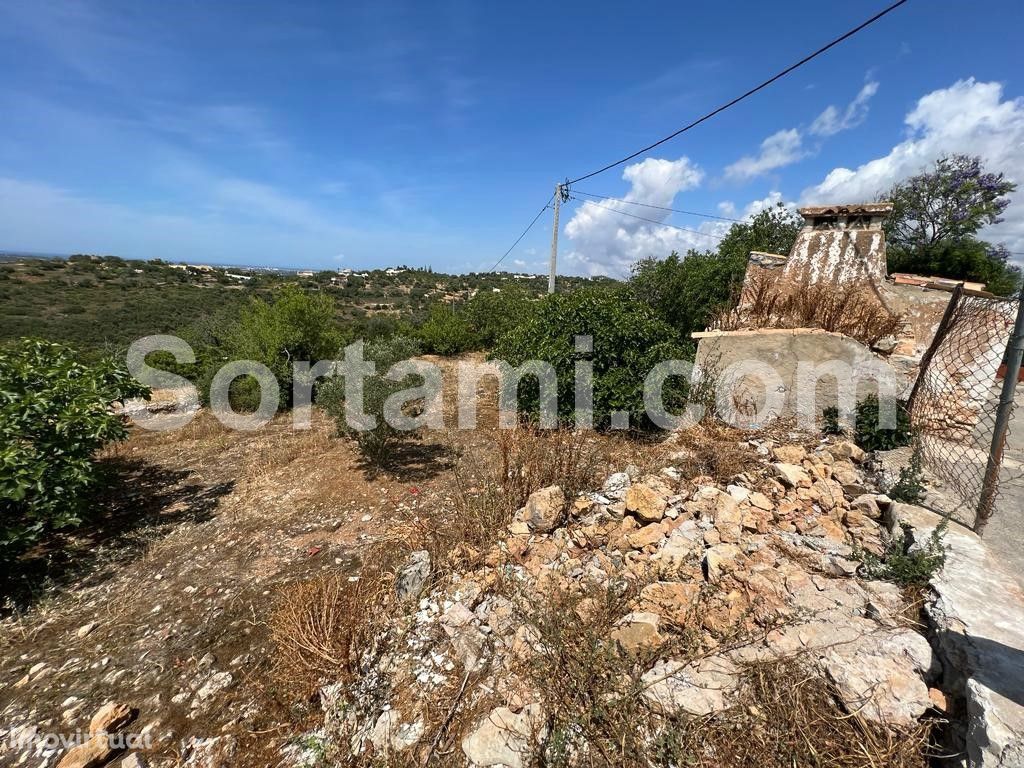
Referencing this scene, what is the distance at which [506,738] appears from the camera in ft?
6.33

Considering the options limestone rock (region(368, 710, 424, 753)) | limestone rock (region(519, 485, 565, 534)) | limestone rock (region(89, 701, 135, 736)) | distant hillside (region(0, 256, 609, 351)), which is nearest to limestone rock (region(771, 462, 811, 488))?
limestone rock (region(519, 485, 565, 534))

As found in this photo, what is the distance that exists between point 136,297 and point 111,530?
30.7 metres

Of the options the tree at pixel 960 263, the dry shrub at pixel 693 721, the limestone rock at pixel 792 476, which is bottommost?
the dry shrub at pixel 693 721

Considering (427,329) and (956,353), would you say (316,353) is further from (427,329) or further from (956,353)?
(956,353)

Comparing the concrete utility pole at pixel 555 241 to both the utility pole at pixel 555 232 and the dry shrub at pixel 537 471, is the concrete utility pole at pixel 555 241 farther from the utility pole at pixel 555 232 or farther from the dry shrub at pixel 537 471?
the dry shrub at pixel 537 471

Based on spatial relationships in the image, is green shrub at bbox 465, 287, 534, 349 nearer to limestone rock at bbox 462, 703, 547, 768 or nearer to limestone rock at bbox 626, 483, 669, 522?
limestone rock at bbox 626, 483, 669, 522

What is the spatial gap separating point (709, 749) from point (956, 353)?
4.72 metres

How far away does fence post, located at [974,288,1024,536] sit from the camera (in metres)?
2.26

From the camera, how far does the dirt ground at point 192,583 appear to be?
8.30 feet

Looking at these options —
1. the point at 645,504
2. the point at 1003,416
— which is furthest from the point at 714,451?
the point at 1003,416

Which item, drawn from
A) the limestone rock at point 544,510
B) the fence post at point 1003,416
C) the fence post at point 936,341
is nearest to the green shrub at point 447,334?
the limestone rock at point 544,510

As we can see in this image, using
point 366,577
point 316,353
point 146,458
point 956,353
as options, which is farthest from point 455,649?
point 316,353

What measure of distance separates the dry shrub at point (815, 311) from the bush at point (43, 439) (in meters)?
7.15

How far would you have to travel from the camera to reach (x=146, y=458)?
22.2ft
